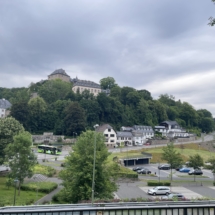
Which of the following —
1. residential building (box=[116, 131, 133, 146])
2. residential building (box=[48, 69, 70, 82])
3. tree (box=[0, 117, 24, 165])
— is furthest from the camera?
residential building (box=[48, 69, 70, 82])

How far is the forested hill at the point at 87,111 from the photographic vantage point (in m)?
83.2

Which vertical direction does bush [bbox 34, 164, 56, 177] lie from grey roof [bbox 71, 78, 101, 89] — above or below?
below

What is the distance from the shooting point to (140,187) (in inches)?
1404

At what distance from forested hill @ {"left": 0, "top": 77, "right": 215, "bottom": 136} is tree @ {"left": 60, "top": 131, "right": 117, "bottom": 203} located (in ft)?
191

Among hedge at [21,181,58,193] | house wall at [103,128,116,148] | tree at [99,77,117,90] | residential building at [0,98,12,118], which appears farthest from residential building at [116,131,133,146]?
tree at [99,77,117,90]

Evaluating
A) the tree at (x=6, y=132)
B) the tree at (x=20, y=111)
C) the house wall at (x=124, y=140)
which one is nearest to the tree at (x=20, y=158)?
the tree at (x=6, y=132)

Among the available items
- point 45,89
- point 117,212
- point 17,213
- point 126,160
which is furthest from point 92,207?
point 45,89

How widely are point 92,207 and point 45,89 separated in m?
93.5

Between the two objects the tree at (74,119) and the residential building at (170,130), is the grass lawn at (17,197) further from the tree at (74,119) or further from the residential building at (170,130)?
the residential building at (170,130)

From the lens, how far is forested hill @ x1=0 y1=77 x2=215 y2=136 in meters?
83.2

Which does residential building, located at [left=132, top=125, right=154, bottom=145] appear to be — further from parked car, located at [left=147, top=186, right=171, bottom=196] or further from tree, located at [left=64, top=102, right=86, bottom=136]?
parked car, located at [left=147, top=186, right=171, bottom=196]

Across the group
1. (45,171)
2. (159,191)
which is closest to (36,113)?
(45,171)

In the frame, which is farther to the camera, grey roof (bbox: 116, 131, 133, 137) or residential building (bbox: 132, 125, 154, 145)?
residential building (bbox: 132, 125, 154, 145)

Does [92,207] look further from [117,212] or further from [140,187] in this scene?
[140,187]
